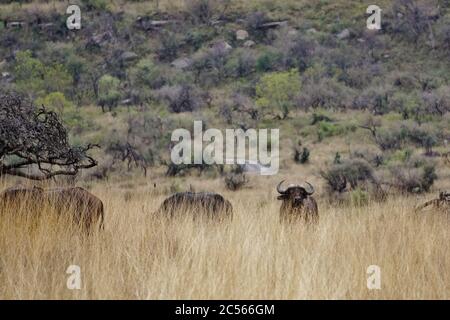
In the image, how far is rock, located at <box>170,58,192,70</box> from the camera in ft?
145

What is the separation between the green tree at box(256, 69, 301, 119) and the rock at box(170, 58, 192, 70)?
24.7ft

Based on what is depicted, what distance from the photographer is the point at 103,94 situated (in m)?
37.7

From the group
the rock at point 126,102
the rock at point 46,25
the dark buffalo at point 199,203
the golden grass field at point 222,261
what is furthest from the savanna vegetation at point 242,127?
the rock at point 46,25

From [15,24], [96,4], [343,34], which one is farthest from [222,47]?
[15,24]

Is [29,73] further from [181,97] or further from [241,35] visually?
[241,35]

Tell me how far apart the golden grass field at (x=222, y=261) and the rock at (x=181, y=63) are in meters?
37.6

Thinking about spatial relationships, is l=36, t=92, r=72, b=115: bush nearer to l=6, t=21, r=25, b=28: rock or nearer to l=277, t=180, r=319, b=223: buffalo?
l=6, t=21, r=25, b=28: rock

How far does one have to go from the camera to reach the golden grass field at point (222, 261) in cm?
475

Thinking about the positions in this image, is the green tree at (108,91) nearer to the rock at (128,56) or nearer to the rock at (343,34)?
the rock at (128,56)

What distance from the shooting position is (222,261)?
5.29 m

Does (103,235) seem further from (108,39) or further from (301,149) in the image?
(108,39)

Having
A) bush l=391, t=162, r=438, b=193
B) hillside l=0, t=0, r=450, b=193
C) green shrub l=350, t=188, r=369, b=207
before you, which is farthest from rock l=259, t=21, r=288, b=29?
green shrub l=350, t=188, r=369, b=207

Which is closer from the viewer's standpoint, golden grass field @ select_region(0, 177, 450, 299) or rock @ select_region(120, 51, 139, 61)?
golden grass field @ select_region(0, 177, 450, 299)

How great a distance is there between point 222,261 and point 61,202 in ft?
7.47
